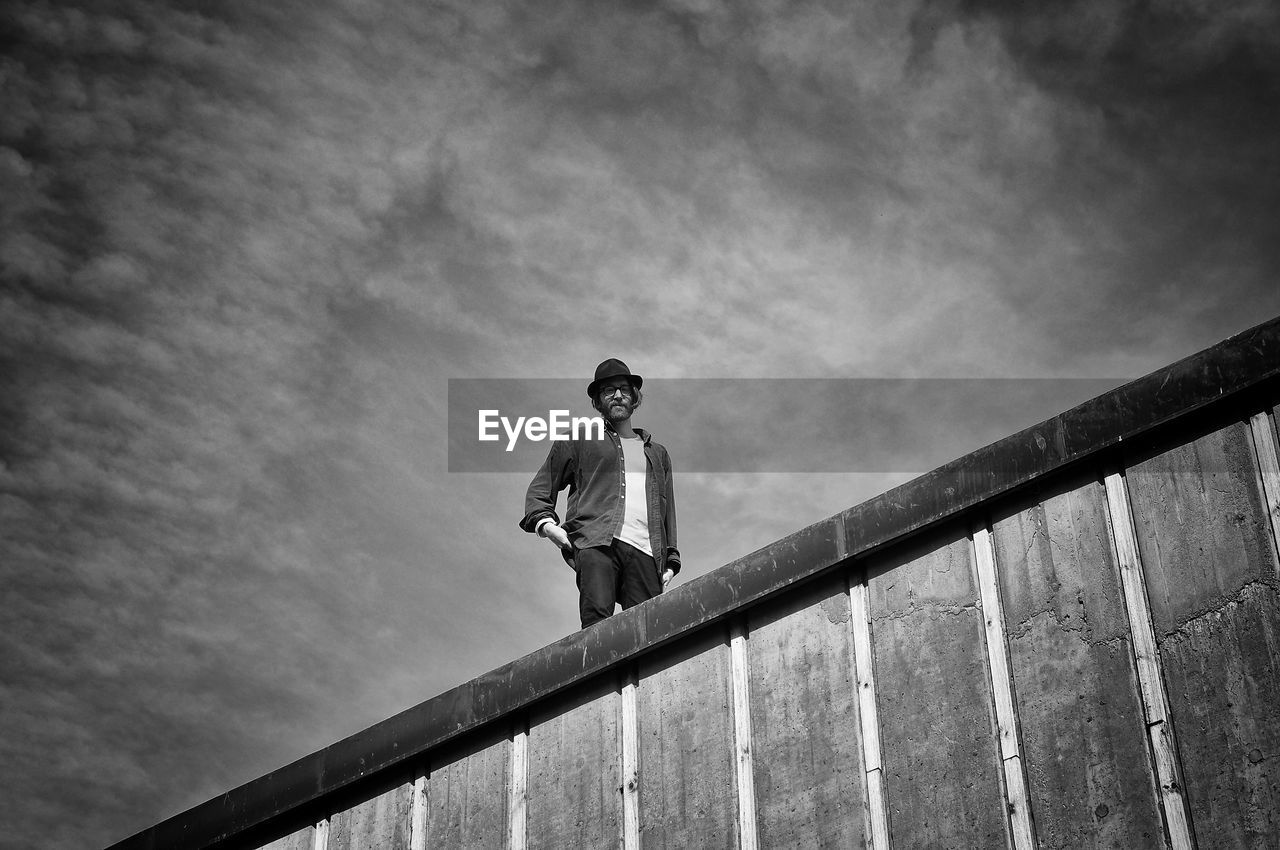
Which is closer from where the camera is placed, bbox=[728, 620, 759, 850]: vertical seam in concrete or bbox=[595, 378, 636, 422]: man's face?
bbox=[728, 620, 759, 850]: vertical seam in concrete

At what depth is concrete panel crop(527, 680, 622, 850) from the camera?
5.31 meters

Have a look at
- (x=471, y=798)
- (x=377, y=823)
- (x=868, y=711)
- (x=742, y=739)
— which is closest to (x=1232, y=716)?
(x=868, y=711)

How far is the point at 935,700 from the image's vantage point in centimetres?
475

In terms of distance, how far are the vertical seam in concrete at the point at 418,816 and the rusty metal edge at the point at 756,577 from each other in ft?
0.33

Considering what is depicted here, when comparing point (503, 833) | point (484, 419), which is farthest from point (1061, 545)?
point (484, 419)

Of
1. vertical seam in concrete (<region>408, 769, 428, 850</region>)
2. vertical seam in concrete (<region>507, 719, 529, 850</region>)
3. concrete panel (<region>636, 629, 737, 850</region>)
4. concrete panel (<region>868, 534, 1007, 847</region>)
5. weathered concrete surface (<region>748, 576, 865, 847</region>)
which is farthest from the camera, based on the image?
vertical seam in concrete (<region>408, 769, 428, 850</region>)

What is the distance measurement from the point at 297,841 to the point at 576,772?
1559 mm

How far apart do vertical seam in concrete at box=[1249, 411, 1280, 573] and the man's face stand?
175 inches

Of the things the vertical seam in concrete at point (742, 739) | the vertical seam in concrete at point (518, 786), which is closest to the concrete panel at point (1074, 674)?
the vertical seam in concrete at point (742, 739)

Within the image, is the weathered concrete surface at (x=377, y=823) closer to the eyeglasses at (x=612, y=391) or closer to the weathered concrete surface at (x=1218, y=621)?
the weathered concrete surface at (x=1218, y=621)

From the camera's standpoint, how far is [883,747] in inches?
187

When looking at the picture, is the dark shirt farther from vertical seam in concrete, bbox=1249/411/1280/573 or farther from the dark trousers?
vertical seam in concrete, bbox=1249/411/1280/573

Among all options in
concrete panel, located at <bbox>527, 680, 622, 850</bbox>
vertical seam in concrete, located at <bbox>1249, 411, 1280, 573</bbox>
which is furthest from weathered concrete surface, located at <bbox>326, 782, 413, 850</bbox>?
vertical seam in concrete, located at <bbox>1249, 411, 1280, 573</bbox>

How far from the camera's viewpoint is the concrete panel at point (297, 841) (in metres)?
6.18
